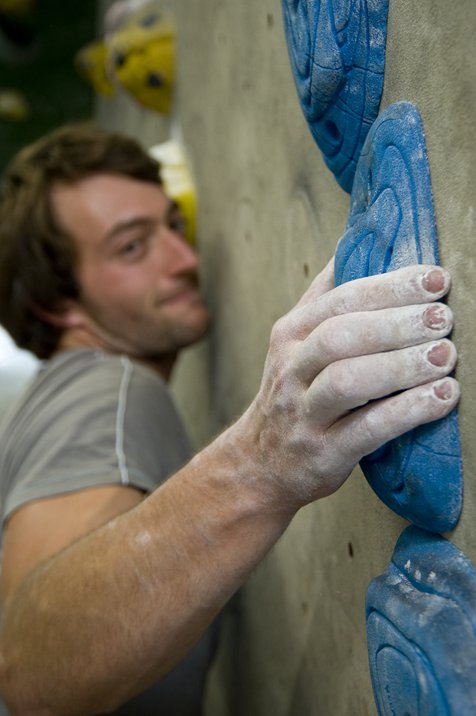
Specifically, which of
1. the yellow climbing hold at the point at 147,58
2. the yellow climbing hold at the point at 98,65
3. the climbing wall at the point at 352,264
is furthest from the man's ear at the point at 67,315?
the yellow climbing hold at the point at 98,65

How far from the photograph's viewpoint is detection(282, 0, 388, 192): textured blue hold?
0.81 meters

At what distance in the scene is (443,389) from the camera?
26.5 inches

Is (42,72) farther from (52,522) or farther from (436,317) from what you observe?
(436,317)

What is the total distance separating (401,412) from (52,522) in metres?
0.71

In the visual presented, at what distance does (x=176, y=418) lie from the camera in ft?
5.28

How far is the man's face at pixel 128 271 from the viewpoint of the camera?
5.81 feet

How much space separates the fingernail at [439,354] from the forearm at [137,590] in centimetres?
23

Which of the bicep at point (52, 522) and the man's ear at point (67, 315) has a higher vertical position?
the man's ear at point (67, 315)

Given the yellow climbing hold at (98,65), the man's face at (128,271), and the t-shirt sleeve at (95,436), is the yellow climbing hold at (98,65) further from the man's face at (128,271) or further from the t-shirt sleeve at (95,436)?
the t-shirt sleeve at (95,436)

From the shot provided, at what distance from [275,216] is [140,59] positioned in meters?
1.14

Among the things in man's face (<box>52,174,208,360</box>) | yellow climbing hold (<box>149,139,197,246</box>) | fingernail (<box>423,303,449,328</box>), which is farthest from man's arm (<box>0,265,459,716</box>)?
yellow climbing hold (<box>149,139,197,246</box>)

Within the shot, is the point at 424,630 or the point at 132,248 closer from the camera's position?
the point at 424,630

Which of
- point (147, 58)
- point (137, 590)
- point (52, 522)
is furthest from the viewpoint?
point (147, 58)

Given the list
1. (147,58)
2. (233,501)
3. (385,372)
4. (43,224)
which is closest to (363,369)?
(385,372)
